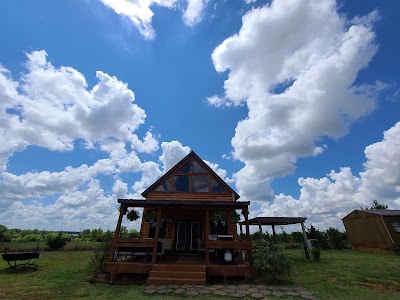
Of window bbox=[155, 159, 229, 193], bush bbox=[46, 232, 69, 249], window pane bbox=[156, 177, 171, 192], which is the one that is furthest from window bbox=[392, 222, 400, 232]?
bush bbox=[46, 232, 69, 249]

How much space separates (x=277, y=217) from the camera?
14406 millimetres

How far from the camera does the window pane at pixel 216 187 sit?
14.2 meters

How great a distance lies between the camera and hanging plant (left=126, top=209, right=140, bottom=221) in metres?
11.0

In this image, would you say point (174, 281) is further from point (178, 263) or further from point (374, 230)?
point (374, 230)

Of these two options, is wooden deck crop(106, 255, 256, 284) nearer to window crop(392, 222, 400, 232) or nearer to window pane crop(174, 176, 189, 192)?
window pane crop(174, 176, 189, 192)

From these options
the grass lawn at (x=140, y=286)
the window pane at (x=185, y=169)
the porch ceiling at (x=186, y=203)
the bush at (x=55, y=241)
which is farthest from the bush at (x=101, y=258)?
the bush at (x=55, y=241)

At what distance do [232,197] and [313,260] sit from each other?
6699 millimetres

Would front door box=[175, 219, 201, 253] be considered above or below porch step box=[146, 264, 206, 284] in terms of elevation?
above

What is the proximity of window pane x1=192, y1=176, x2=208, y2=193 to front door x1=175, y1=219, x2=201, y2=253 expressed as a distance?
6.74ft

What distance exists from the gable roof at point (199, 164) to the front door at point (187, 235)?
2752 mm

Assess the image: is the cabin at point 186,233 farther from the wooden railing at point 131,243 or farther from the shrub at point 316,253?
the shrub at point 316,253

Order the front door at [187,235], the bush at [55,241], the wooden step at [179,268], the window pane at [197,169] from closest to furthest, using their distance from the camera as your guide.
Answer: the wooden step at [179,268] < the front door at [187,235] < the window pane at [197,169] < the bush at [55,241]

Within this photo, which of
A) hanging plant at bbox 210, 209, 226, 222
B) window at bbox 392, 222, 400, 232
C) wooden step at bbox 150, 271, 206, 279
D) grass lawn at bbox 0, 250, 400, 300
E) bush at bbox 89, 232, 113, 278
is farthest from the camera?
window at bbox 392, 222, 400, 232

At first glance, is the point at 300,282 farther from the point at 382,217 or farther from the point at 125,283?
the point at 382,217
